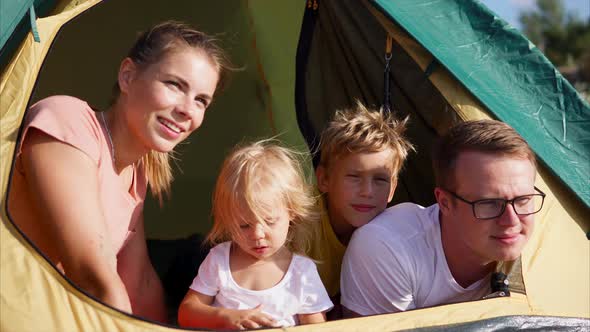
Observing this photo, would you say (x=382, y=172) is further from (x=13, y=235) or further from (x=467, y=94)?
(x=13, y=235)

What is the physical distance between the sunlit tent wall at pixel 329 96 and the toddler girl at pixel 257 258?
22 cm

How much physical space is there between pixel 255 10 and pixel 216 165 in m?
0.62

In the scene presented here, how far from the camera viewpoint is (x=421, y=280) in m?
1.92

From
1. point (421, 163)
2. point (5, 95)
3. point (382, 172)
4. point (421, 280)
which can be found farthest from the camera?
point (421, 163)

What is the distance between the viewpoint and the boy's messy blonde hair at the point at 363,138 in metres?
2.12

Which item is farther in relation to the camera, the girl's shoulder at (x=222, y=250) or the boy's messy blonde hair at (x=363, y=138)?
the boy's messy blonde hair at (x=363, y=138)

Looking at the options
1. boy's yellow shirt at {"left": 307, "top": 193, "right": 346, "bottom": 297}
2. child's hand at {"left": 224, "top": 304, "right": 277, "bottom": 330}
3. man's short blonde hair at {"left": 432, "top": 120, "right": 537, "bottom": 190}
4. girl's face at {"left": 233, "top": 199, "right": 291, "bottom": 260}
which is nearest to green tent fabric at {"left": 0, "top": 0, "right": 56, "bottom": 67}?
girl's face at {"left": 233, "top": 199, "right": 291, "bottom": 260}

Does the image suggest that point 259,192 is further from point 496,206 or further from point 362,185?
point 496,206

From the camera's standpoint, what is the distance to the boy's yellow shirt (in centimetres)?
213

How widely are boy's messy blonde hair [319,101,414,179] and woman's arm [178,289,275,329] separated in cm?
55

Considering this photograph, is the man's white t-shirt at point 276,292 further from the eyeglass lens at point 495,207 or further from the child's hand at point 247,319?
the eyeglass lens at point 495,207

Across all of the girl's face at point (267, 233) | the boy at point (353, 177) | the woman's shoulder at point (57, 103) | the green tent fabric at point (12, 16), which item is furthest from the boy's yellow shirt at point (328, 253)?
the green tent fabric at point (12, 16)

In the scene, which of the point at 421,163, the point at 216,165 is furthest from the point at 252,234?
the point at 216,165

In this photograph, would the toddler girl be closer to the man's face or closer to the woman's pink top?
the woman's pink top
